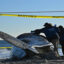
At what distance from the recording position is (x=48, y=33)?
10750 mm

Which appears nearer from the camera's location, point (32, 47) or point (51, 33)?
point (32, 47)

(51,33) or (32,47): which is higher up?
(51,33)

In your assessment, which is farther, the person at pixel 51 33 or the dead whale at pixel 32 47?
the person at pixel 51 33

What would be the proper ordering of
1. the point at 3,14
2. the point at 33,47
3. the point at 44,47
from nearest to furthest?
the point at 33,47, the point at 44,47, the point at 3,14

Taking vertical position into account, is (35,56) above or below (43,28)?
below

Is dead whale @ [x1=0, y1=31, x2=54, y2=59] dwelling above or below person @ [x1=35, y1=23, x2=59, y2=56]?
below

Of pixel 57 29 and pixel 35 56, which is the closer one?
pixel 35 56

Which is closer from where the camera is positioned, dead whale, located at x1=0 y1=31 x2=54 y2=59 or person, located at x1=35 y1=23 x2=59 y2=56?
dead whale, located at x1=0 y1=31 x2=54 y2=59

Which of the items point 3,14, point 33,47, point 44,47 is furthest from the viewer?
point 3,14

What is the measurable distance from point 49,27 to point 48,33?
13.6 inches

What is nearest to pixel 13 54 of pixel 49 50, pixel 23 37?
pixel 23 37

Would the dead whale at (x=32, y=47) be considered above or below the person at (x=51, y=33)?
below

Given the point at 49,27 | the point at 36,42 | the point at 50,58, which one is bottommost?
the point at 50,58

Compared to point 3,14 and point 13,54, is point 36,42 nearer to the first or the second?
point 13,54
